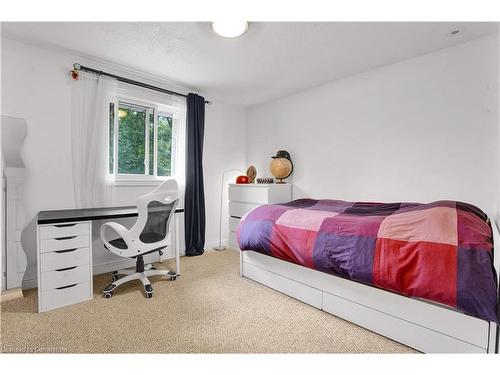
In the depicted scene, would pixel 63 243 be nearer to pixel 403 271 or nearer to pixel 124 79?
pixel 124 79

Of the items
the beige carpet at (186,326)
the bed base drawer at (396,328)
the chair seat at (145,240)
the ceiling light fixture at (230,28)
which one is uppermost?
the ceiling light fixture at (230,28)

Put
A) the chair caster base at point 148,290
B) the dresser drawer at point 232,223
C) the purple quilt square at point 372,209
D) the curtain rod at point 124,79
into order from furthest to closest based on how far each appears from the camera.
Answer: the dresser drawer at point 232,223 → the curtain rod at point 124,79 → the purple quilt square at point 372,209 → the chair caster base at point 148,290

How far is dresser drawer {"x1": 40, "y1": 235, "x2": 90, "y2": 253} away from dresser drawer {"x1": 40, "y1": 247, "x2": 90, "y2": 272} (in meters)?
0.03

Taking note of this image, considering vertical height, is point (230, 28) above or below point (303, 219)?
above

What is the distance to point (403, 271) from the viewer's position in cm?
155

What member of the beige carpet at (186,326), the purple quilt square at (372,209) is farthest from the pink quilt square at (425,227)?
the beige carpet at (186,326)

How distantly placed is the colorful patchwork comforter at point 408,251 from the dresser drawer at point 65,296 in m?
1.61

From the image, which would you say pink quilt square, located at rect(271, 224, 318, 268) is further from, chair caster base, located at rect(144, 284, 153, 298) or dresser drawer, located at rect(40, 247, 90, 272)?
dresser drawer, located at rect(40, 247, 90, 272)

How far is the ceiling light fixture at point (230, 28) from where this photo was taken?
6.61ft

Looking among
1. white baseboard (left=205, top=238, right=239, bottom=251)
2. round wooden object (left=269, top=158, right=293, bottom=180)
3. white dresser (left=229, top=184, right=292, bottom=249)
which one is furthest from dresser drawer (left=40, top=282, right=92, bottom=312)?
round wooden object (left=269, top=158, right=293, bottom=180)

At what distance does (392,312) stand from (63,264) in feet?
8.10

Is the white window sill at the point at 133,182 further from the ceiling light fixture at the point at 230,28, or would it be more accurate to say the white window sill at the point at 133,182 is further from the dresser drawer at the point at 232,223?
the ceiling light fixture at the point at 230,28

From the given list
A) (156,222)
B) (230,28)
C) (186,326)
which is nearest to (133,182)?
(156,222)

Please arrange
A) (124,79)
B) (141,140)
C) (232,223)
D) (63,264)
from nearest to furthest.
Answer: (63,264) < (124,79) < (141,140) < (232,223)
